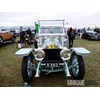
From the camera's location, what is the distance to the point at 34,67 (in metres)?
5.28

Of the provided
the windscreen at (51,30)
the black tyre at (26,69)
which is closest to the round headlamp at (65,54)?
the black tyre at (26,69)

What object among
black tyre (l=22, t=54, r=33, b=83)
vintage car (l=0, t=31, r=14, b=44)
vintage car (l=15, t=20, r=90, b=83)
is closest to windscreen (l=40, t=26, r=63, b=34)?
vintage car (l=15, t=20, r=90, b=83)

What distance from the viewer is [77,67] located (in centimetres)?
503

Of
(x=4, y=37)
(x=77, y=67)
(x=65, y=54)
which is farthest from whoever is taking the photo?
(x=4, y=37)

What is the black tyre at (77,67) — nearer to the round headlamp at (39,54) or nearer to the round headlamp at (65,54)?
the round headlamp at (65,54)

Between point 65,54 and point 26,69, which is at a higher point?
point 65,54

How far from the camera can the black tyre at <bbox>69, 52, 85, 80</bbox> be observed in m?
4.79

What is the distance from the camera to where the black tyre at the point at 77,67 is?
15.7 feet

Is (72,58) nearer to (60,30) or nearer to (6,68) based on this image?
(60,30)

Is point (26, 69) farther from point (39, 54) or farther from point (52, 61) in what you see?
point (52, 61)

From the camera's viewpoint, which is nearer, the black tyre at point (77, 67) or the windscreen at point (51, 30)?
the black tyre at point (77, 67)

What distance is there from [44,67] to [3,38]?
9156mm

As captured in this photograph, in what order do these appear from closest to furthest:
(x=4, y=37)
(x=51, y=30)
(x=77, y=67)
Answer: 1. (x=77, y=67)
2. (x=51, y=30)
3. (x=4, y=37)

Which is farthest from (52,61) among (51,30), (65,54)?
(51,30)
